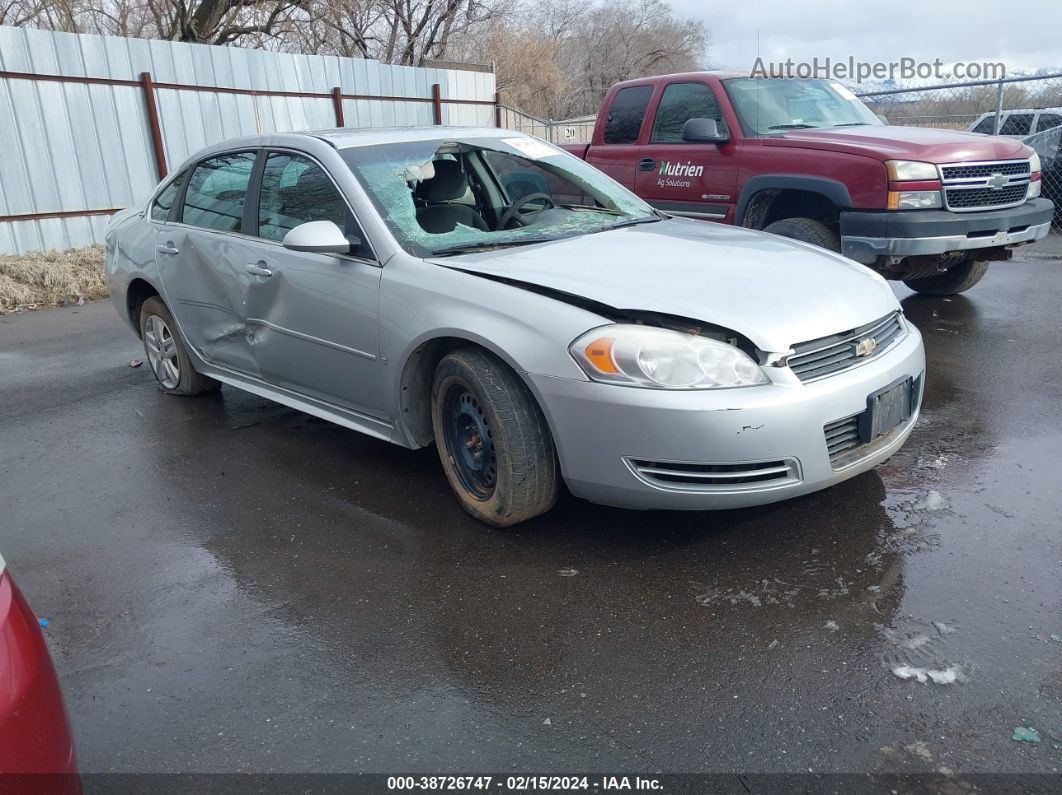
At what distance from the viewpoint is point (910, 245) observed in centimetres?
601

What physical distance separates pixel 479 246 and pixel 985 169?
14.7 ft

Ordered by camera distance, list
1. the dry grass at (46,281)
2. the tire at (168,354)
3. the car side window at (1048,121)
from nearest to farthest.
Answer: the tire at (168,354) → the dry grass at (46,281) → the car side window at (1048,121)

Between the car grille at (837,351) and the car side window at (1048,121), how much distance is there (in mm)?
10814

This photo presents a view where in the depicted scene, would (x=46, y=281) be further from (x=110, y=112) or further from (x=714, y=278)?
(x=714, y=278)

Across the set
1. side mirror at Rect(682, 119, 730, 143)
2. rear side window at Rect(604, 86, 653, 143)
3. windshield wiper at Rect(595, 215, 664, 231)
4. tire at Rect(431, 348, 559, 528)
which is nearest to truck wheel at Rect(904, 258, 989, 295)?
side mirror at Rect(682, 119, 730, 143)

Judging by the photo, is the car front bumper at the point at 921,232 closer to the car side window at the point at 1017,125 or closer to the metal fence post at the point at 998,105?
the metal fence post at the point at 998,105

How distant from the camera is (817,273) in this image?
3555mm

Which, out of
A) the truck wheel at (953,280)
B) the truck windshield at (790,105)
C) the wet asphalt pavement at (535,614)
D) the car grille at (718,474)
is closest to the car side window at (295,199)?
the wet asphalt pavement at (535,614)

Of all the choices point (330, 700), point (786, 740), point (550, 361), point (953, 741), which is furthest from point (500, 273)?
point (953, 741)

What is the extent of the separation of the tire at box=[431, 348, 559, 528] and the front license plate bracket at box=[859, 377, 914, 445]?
117 cm

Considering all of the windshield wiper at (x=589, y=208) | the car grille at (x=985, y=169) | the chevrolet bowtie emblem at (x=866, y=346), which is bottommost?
the chevrolet bowtie emblem at (x=866, y=346)

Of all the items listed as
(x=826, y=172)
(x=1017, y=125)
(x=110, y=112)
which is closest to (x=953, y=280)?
(x=826, y=172)

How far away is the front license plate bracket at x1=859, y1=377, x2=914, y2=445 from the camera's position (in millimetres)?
3184

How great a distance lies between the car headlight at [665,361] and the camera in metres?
2.96
